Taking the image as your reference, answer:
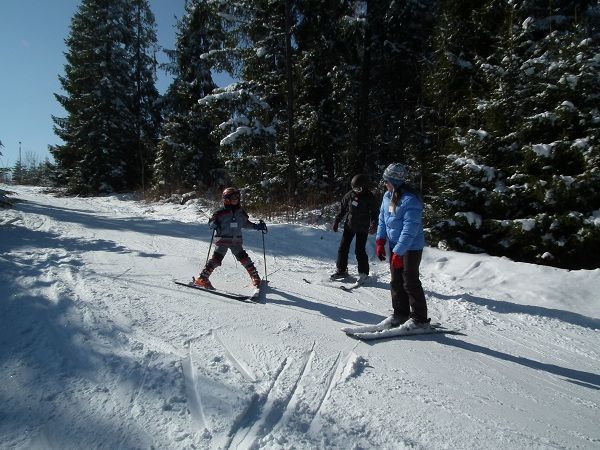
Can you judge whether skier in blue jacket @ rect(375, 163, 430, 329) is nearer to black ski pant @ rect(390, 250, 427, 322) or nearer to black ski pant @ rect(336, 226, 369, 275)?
black ski pant @ rect(390, 250, 427, 322)

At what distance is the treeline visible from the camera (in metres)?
7.43

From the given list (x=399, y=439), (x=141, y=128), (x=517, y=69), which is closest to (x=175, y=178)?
(x=141, y=128)

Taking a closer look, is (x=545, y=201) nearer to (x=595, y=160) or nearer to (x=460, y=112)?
(x=595, y=160)

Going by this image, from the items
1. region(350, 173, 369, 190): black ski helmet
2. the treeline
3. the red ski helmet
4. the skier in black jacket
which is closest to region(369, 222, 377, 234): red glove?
the skier in black jacket

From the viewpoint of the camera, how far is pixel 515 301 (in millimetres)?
5719

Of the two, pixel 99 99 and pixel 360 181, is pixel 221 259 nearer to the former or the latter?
pixel 360 181

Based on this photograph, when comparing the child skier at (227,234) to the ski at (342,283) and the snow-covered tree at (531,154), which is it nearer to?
the ski at (342,283)

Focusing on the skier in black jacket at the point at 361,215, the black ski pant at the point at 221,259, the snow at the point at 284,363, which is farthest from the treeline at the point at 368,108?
the black ski pant at the point at 221,259

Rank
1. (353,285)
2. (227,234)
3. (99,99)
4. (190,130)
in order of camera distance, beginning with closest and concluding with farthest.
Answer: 1. (227,234)
2. (353,285)
3. (190,130)
4. (99,99)

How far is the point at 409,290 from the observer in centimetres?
433

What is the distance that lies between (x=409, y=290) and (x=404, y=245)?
0.62 metres

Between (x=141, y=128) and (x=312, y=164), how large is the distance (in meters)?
17.3

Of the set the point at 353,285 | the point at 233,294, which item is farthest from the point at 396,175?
the point at 233,294

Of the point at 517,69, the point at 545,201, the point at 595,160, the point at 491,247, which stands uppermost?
the point at 517,69
